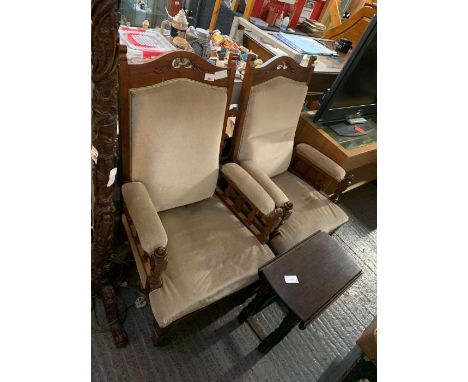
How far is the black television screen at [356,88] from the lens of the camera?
5.23 feet

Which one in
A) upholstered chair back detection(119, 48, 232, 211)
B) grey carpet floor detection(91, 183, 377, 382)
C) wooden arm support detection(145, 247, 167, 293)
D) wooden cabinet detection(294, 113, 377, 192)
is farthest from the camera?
wooden cabinet detection(294, 113, 377, 192)

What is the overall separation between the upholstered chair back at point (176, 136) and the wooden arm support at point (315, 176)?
74cm

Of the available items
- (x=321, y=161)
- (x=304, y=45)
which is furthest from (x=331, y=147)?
(x=304, y=45)

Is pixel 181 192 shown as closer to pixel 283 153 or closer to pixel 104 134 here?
pixel 104 134

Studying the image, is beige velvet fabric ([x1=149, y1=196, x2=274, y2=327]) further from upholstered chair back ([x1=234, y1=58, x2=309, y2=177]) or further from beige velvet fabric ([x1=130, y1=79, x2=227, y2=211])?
upholstered chair back ([x1=234, y1=58, x2=309, y2=177])

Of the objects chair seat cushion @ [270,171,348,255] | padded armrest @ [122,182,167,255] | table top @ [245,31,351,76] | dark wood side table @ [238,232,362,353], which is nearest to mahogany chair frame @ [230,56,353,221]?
chair seat cushion @ [270,171,348,255]

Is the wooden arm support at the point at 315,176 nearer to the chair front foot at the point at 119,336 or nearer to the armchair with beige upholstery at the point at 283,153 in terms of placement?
the armchair with beige upholstery at the point at 283,153

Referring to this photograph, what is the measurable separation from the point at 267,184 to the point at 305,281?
1.65 ft

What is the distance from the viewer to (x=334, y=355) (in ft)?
5.26

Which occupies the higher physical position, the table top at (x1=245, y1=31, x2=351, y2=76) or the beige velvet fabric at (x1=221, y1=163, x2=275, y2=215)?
the table top at (x1=245, y1=31, x2=351, y2=76)

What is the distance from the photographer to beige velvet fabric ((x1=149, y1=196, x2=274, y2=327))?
1121mm

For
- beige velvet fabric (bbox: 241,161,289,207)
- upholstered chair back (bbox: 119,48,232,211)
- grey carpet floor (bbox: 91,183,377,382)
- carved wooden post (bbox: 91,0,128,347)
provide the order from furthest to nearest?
1. beige velvet fabric (bbox: 241,161,289,207)
2. grey carpet floor (bbox: 91,183,377,382)
3. upholstered chair back (bbox: 119,48,232,211)
4. carved wooden post (bbox: 91,0,128,347)

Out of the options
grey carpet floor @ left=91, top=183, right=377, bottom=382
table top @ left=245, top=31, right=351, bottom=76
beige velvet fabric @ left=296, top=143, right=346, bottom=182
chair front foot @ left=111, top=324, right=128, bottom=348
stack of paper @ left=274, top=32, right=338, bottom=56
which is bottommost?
grey carpet floor @ left=91, top=183, right=377, bottom=382

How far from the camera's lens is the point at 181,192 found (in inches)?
56.3
